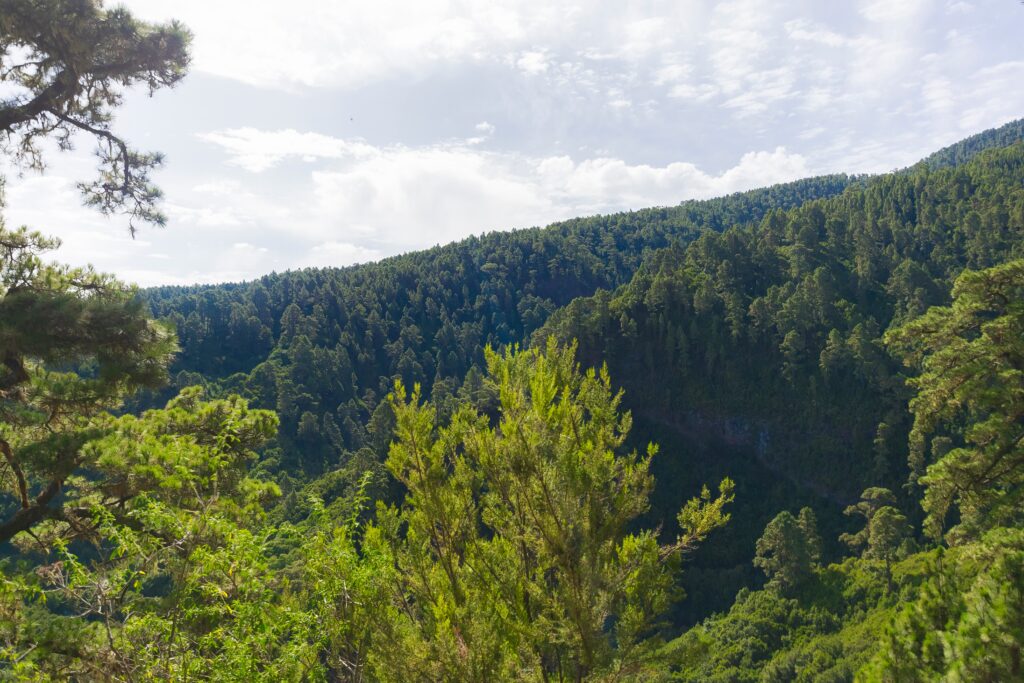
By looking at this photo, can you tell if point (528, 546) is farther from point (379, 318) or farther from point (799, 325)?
point (379, 318)

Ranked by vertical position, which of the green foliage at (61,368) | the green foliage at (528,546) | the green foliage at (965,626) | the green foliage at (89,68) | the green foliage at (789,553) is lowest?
the green foliage at (789,553)

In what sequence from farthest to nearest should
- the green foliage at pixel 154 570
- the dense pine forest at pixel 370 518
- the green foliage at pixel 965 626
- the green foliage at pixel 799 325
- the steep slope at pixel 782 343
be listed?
1. the green foliage at pixel 799 325
2. the steep slope at pixel 782 343
3. the dense pine forest at pixel 370 518
4. the green foliage at pixel 154 570
5. the green foliage at pixel 965 626

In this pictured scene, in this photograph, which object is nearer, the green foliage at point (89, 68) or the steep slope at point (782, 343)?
the green foliage at point (89, 68)

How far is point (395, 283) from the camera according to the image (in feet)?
464

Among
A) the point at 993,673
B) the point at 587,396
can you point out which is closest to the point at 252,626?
the point at 587,396

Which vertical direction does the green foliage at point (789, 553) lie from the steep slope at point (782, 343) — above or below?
below

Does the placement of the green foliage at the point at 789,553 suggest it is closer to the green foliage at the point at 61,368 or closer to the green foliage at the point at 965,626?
the green foliage at the point at 965,626

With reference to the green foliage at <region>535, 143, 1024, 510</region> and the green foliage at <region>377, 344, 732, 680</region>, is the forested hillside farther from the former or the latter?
the green foliage at <region>377, 344, 732, 680</region>

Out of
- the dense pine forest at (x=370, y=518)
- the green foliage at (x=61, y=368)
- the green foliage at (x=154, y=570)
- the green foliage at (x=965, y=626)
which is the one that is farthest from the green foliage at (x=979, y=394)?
the green foliage at (x=61, y=368)

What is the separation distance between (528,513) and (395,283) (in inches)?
5487

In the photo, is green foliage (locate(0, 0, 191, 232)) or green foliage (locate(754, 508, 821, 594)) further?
green foliage (locate(754, 508, 821, 594))

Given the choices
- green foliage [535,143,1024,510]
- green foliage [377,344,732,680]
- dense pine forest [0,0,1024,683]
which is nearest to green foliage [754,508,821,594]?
green foliage [535,143,1024,510]

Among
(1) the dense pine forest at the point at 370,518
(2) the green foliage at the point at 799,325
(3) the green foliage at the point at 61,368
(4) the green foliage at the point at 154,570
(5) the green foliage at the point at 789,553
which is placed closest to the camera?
(4) the green foliage at the point at 154,570

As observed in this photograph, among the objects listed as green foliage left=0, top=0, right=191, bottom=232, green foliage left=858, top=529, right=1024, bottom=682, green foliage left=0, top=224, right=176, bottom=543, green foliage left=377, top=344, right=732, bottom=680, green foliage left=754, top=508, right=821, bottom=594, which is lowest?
green foliage left=754, top=508, right=821, bottom=594
